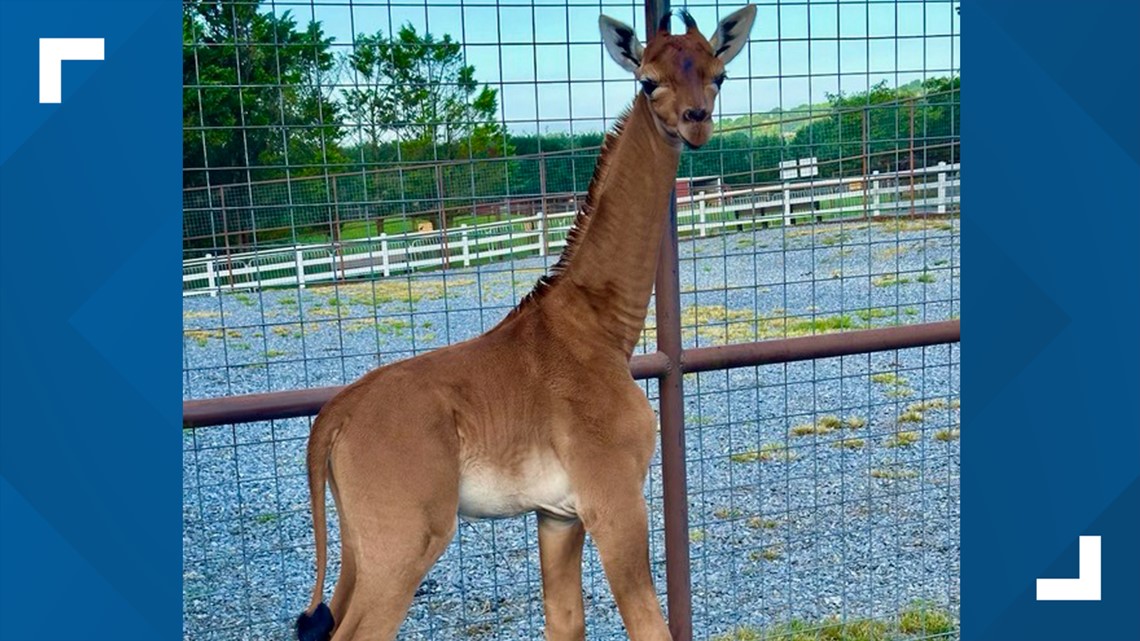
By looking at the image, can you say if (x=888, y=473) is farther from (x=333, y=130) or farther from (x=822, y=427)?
(x=333, y=130)

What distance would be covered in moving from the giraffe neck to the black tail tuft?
42.8 inches

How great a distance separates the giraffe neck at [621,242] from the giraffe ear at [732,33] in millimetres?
274

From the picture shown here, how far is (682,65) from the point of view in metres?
2.85

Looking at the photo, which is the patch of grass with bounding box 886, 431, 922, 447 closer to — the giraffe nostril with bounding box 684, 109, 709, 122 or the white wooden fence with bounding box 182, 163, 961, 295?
the white wooden fence with bounding box 182, 163, 961, 295

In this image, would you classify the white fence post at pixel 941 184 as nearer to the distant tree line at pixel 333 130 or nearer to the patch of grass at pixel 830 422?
the distant tree line at pixel 333 130

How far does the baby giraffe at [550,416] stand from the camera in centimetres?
287

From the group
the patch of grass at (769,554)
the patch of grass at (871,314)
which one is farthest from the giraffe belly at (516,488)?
the patch of grass at (769,554)

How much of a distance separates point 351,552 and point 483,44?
1.78 meters

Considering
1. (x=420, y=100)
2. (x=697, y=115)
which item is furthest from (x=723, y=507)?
(x=697, y=115)

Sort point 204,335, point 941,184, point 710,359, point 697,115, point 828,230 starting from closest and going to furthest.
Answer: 1. point 697,115
2. point 710,359
3. point 941,184
4. point 204,335
5. point 828,230

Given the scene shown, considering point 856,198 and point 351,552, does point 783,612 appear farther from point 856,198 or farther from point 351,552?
point 351,552
